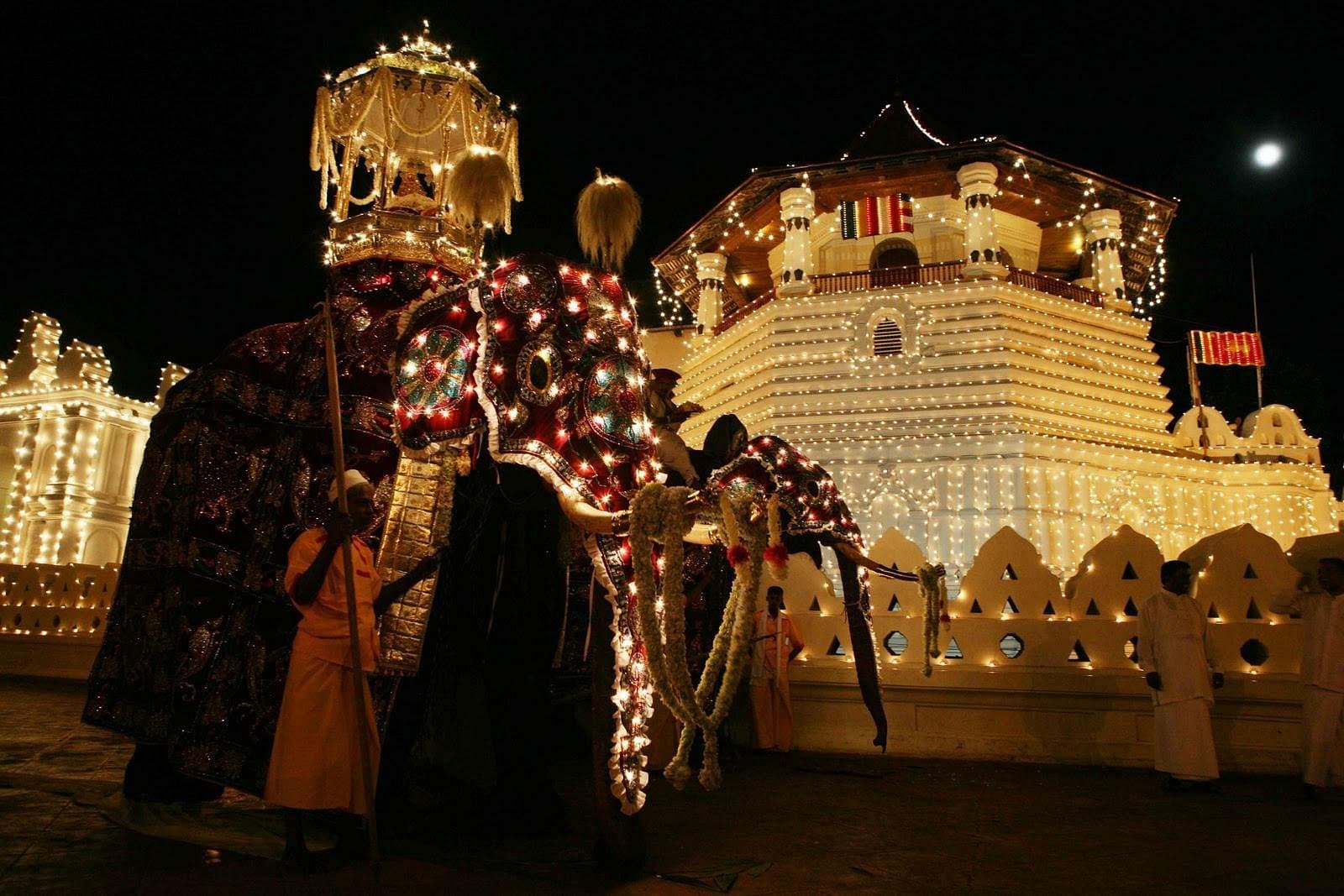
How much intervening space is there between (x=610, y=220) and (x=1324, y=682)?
5.01 metres

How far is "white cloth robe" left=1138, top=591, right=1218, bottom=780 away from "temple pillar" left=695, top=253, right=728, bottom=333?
21.3 meters

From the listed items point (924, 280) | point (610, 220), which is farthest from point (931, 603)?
point (924, 280)

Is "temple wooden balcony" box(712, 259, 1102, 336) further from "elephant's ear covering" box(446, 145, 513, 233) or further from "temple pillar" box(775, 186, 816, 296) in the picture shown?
"elephant's ear covering" box(446, 145, 513, 233)

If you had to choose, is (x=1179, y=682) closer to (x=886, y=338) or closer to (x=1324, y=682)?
(x=1324, y=682)

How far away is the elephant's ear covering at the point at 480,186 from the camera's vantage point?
508 centimetres

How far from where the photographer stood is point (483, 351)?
3744 millimetres

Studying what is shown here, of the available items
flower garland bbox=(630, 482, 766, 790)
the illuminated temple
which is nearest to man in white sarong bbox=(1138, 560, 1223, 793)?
flower garland bbox=(630, 482, 766, 790)

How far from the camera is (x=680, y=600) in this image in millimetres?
3027

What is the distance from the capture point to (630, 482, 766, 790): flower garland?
2.93 metres

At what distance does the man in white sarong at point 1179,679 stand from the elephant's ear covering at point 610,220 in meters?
4.18

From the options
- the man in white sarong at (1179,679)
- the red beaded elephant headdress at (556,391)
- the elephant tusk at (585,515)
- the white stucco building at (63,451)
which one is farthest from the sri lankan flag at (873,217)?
the elephant tusk at (585,515)

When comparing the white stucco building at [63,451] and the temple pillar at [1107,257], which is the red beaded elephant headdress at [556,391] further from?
the temple pillar at [1107,257]

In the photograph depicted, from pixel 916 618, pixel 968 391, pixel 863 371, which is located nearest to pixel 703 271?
pixel 863 371

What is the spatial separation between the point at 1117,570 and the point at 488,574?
4887 millimetres
